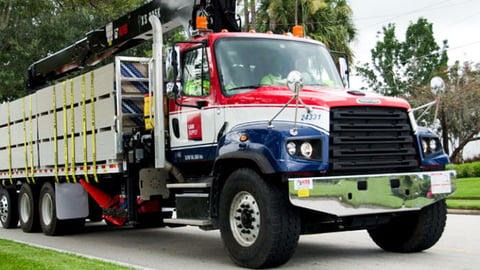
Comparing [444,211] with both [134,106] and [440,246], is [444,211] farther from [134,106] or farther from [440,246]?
[134,106]

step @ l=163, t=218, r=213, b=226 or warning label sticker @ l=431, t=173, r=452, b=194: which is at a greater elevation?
warning label sticker @ l=431, t=173, r=452, b=194

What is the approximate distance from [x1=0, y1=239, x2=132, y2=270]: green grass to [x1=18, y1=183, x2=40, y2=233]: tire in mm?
4488

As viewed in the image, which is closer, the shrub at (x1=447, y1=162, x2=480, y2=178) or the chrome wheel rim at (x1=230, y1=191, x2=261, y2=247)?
the chrome wheel rim at (x1=230, y1=191, x2=261, y2=247)

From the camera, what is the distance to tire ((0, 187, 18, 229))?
53.6 feet

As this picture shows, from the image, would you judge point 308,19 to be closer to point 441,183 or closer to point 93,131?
point 93,131

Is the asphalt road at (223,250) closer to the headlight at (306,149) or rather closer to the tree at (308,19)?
the headlight at (306,149)

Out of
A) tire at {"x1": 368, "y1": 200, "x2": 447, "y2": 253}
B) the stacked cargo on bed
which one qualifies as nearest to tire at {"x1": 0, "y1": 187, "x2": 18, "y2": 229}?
the stacked cargo on bed

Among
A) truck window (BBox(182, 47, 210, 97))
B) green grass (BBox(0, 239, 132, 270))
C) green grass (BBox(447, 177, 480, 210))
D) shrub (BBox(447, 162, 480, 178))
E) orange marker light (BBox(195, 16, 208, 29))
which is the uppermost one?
orange marker light (BBox(195, 16, 208, 29))

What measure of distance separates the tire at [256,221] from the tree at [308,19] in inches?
846

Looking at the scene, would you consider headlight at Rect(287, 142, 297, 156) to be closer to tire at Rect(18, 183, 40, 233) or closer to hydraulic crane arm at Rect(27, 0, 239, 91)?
hydraulic crane arm at Rect(27, 0, 239, 91)

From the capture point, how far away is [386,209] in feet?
27.8

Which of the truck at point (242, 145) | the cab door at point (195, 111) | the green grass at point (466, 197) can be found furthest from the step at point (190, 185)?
the green grass at point (466, 197)

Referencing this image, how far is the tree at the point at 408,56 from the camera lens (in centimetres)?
5369

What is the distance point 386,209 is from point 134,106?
4915mm
